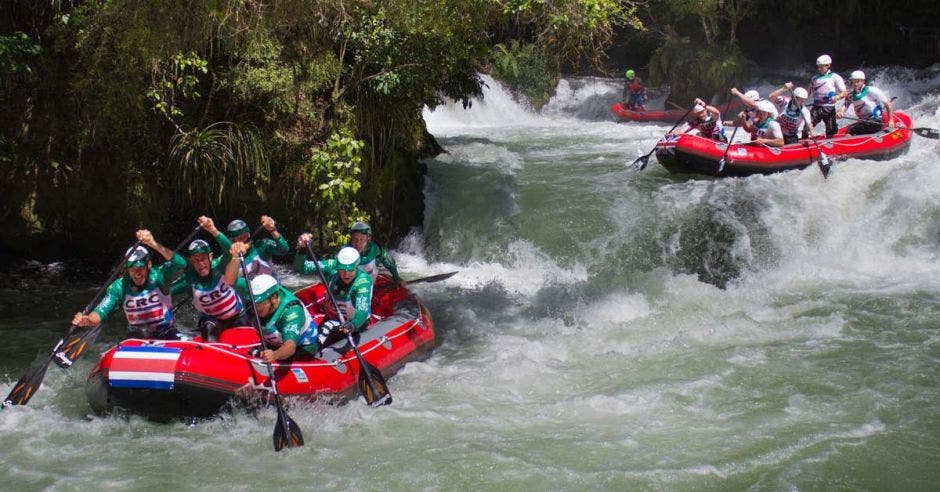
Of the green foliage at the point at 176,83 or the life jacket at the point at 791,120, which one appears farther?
the life jacket at the point at 791,120

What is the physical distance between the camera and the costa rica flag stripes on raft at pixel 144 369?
207 inches

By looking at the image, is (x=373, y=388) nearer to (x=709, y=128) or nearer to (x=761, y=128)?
(x=761, y=128)

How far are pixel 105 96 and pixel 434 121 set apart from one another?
10.9m

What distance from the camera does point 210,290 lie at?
6082 mm

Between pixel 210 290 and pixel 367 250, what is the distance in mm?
1572

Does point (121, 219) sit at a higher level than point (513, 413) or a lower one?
higher

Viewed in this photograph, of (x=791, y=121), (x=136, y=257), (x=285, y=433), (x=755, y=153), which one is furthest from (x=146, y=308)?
(x=791, y=121)

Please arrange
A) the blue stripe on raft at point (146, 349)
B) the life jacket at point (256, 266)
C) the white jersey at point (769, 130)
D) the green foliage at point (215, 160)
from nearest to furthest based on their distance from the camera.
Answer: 1. the blue stripe on raft at point (146, 349)
2. the life jacket at point (256, 266)
3. the green foliage at point (215, 160)
4. the white jersey at point (769, 130)

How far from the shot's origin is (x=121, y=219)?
29.4 ft

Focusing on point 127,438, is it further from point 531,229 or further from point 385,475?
point 531,229

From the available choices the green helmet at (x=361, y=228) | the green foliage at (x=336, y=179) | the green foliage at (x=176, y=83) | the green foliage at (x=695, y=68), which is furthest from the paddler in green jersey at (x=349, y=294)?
the green foliage at (x=695, y=68)

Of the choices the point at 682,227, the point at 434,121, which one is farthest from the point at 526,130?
the point at 682,227

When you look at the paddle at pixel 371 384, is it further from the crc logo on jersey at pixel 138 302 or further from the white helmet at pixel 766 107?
the white helmet at pixel 766 107

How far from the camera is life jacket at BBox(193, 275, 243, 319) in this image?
6.08 metres
